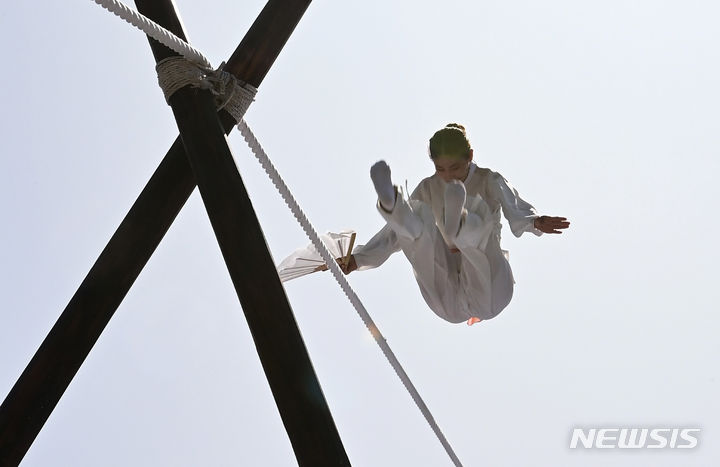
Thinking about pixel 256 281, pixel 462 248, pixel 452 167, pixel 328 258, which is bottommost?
pixel 256 281

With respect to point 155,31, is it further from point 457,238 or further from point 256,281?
point 457,238

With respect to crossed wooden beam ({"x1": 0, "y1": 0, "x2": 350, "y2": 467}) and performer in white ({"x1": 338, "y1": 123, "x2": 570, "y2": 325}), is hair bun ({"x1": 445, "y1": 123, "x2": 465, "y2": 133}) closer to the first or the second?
performer in white ({"x1": 338, "y1": 123, "x2": 570, "y2": 325})

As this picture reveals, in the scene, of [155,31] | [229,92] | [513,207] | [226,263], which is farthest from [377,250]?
[155,31]

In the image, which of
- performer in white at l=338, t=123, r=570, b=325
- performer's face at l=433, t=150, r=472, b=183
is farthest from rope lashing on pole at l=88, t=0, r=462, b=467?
performer's face at l=433, t=150, r=472, b=183

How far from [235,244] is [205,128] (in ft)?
1.60

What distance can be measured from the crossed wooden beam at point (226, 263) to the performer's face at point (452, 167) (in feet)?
3.40

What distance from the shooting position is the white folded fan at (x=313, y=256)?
4.13 m

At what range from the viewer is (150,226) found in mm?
3213

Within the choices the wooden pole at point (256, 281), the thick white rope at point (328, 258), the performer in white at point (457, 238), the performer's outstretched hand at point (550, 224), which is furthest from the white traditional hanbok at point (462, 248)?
the wooden pole at point (256, 281)

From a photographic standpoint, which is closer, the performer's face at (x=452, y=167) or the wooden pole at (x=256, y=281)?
the wooden pole at (x=256, y=281)

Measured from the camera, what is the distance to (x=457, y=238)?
3.76 meters

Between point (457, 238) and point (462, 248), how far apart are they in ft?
0.33

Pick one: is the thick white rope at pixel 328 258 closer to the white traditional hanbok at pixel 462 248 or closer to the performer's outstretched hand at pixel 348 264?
the white traditional hanbok at pixel 462 248

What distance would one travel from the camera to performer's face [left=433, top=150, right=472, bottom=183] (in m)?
4.04
